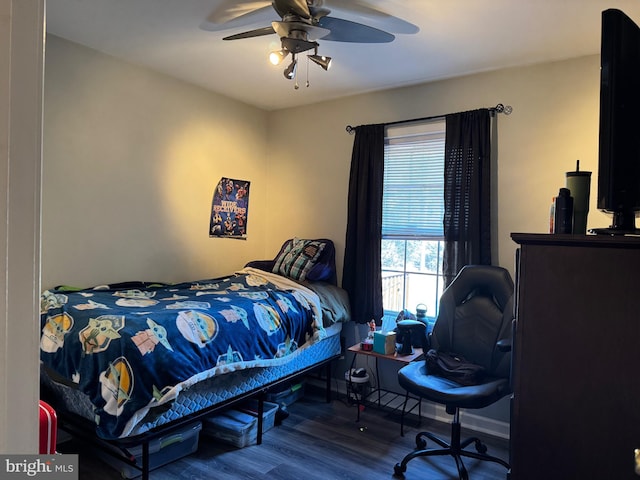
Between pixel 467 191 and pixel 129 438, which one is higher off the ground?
pixel 467 191

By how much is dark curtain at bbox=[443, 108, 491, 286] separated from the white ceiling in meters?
0.42

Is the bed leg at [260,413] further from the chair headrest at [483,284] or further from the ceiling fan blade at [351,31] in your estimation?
the ceiling fan blade at [351,31]

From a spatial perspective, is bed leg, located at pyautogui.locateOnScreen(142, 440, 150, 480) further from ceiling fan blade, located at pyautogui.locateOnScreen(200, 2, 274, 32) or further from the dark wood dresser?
ceiling fan blade, located at pyautogui.locateOnScreen(200, 2, 274, 32)

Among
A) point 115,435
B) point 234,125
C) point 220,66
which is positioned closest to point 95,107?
point 220,66

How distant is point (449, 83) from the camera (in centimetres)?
334

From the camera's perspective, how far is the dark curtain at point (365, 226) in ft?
11.8

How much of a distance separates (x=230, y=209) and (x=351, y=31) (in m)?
2.18

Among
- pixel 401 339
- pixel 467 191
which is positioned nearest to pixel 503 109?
pixel 467 191

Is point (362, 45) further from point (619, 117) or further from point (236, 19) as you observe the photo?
point (619, 117)

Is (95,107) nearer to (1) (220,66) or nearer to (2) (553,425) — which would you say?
(1) (220,66)

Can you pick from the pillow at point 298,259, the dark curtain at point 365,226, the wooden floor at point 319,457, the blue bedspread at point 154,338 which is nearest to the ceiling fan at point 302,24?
the dark curtain at point 365,226

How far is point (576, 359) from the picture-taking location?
111 cm

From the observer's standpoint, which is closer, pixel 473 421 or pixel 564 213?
pixel 564 213

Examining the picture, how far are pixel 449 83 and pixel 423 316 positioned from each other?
1.78m
